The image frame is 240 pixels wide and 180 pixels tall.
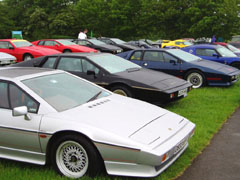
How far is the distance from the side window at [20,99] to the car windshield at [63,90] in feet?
0.46

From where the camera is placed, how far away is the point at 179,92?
25.8ft

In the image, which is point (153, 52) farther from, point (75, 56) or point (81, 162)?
point (81, 162)

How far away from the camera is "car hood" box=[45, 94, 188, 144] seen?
399cm

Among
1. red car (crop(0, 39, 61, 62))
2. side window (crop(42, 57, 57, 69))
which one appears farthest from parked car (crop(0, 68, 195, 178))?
red car (crop(0, 39, 61, 62))

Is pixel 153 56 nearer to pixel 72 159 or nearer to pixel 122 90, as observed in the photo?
pixel 122 90

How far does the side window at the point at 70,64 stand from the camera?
28.1ft

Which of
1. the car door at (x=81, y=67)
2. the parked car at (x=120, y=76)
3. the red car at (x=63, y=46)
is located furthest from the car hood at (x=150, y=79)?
the red car at (x=63, y=46)

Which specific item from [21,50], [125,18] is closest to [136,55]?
[21,50]

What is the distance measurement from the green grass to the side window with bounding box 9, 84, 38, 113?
0.79m

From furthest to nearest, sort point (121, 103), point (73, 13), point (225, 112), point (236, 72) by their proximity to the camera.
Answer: point (73, 13) < point (236, 72) < point (225, 112) < point (121, 103)

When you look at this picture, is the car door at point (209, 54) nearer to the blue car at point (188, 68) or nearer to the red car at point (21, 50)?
the blue car at point (188, 68)

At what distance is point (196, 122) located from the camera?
6773 millimetres

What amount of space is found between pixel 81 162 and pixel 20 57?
14.7 meters

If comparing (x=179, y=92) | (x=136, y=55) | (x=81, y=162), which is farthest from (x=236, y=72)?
(x=81, y=162)
